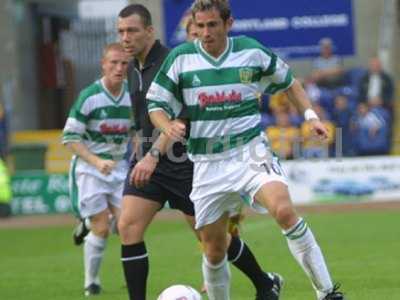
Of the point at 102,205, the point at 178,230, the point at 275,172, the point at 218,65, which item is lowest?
the point at 178,230

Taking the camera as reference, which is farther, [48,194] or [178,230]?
[48,194]

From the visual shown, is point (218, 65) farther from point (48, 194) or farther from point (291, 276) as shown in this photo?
point (48, 194)

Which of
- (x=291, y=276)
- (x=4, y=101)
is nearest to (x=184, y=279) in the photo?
(x=291, y=276)

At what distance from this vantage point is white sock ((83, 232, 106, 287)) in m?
11.7

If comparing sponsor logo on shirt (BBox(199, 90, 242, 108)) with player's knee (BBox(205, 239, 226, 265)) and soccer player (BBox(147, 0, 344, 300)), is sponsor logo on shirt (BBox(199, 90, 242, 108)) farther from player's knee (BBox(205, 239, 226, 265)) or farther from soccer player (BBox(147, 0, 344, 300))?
player's knee (BBox(205, 239, 226, 265))

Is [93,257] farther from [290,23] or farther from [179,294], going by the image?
[290,23]

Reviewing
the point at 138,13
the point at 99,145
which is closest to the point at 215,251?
the point at 138,13

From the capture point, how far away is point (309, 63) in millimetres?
27531

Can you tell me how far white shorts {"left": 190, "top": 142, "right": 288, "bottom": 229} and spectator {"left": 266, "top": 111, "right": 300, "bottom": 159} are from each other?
49.7 ft

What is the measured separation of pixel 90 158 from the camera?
11.3 meters

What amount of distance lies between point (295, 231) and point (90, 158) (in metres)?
3.38

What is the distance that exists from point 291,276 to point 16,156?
15.0m

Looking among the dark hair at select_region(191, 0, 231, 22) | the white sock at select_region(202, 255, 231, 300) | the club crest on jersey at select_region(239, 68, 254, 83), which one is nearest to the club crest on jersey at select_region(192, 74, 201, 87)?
the club crest on jersey at select_region(239, 68, 254, 83)

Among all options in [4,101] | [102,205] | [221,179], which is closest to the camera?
[221,179]
